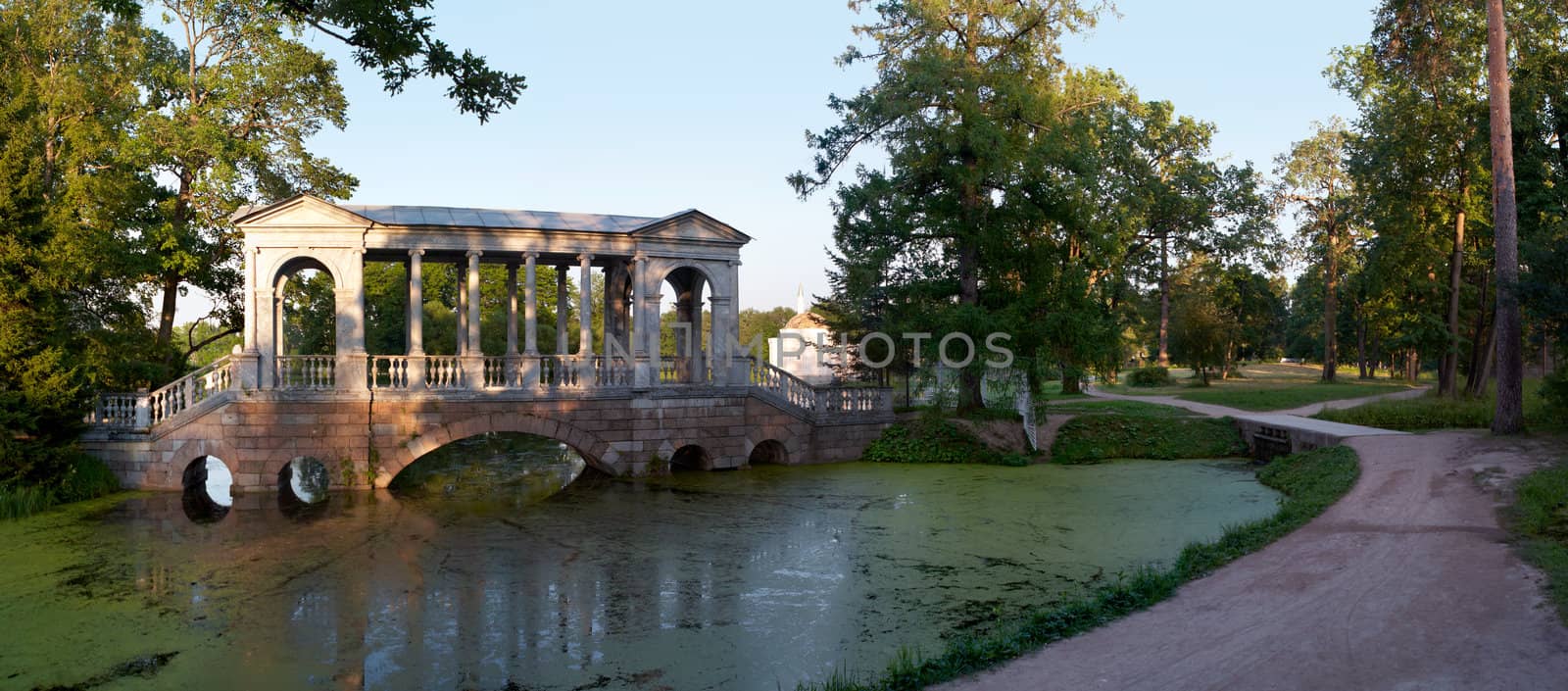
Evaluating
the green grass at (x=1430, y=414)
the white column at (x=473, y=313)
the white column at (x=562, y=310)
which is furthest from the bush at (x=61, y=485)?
the green grass at (x=1430, y=414)

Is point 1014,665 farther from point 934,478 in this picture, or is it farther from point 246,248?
point 246,248

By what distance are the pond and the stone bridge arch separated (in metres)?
0.72

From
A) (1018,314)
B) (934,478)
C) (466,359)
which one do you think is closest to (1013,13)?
(1018,314)

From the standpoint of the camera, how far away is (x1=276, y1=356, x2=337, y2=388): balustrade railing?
64.3 ft

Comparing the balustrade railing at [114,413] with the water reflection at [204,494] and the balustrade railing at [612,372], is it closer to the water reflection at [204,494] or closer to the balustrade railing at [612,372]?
the water reflection at [204,494]

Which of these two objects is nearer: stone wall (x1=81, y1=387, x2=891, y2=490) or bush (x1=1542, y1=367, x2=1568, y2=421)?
bush (x1=1542, y1=367, x2=1568, y2=421)

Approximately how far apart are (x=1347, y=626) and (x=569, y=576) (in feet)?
28.6

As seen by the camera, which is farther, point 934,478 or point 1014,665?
point 934,478

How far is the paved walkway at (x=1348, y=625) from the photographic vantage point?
6.90 metres

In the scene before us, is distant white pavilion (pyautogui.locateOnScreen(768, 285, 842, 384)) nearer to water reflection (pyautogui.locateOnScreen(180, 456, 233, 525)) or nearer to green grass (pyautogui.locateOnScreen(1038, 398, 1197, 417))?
green grass (pyautogui.locateOnScreen(1038, 398, 1197, 417))

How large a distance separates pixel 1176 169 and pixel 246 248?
33160 millimetres

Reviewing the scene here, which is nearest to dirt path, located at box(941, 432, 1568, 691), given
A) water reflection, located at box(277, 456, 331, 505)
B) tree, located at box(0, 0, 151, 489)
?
water reflection, located at box(277, 456, 331, 505)

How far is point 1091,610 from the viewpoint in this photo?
9156mm

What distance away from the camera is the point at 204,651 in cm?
924
